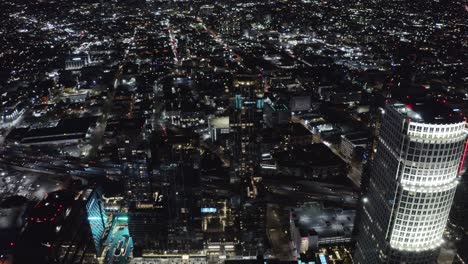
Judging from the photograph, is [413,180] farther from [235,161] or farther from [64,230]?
[64,230]

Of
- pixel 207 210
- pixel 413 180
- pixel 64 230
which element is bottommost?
pixel 207 210

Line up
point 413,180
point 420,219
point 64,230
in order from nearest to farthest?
1. point 413,180
2. point 420,219
3. point 64,230

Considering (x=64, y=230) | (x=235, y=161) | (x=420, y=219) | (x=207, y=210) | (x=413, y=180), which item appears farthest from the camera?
(x=235, y=161)

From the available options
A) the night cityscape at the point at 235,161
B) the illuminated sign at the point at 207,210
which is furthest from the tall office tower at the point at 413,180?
the illuminated sign at the point at 207,210

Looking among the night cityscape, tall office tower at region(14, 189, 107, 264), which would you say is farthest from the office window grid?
tall office tower at region(14, 189, 107, 264)

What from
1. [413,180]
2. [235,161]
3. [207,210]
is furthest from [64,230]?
[413,180]

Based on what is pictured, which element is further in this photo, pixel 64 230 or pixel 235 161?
pixel 235 161

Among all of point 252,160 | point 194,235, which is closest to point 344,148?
point 252,160

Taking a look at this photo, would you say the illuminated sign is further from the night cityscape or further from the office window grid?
the office window grid
